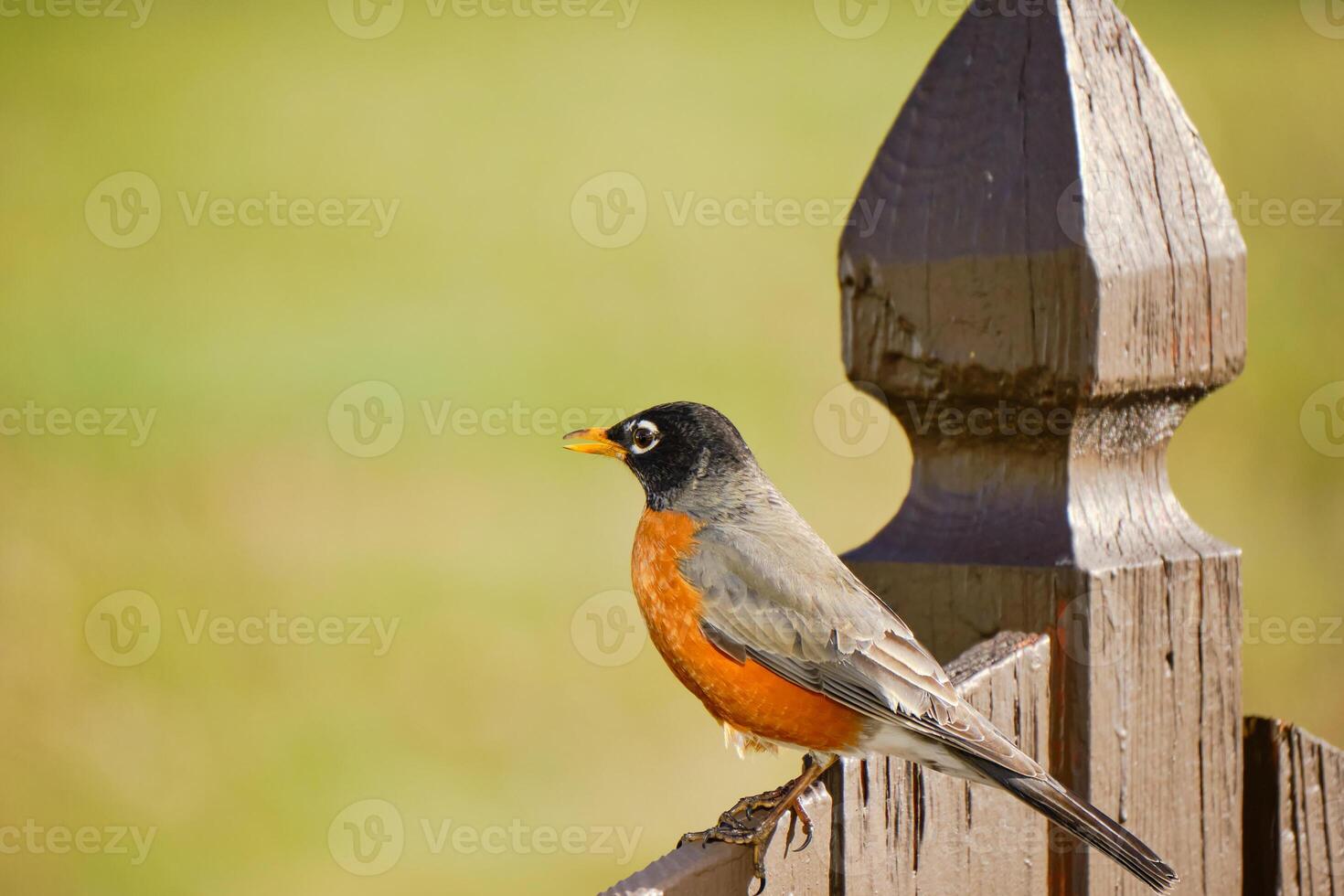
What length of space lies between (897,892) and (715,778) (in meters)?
3.73

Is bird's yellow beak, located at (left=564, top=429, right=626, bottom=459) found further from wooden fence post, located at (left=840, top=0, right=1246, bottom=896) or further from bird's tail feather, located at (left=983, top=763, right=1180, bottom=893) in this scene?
bird's tail feather, located at (left=983, top=763, right=1180, bottom=893)

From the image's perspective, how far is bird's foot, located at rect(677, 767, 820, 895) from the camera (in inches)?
71.1

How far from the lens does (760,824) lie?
1951 mm

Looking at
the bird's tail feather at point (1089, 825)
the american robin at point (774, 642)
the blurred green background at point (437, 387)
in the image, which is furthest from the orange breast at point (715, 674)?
the blurred green background at point (437, 387)

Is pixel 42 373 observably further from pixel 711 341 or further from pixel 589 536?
pixel 711 341

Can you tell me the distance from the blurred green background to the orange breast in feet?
9.63

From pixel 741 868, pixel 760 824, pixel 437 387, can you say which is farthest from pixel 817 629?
pixel 437 387

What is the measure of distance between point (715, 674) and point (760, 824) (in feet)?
1.92

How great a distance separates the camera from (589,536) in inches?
239

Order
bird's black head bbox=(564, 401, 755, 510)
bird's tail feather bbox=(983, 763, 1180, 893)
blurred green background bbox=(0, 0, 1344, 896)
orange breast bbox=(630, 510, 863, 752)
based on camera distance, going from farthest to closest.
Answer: blurred green background bbox=(0, 0, 1344, 896) → bird's black head bbox=(564, 401, 755, 510) → orange breast bbox=(630, 510, 863, 752) → bird's tail feather bbox=(983, 763, 1180, 893)

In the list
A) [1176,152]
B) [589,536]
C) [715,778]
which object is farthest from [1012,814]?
[589,536]

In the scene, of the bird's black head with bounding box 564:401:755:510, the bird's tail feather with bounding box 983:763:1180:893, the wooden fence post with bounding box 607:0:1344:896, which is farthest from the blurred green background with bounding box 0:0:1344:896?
the bird's tail feather with bounding box 983:763:1180:893

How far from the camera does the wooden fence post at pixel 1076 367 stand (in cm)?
220

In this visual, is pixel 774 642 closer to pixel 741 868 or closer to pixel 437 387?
pixel 741 868
